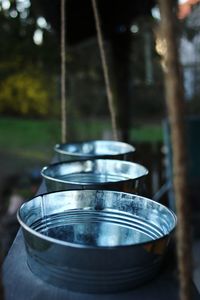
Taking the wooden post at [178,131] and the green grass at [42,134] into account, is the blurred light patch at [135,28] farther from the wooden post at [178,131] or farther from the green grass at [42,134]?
the wooden post at [178,131]

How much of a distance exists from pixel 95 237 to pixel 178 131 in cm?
37

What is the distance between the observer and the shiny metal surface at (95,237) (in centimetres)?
51

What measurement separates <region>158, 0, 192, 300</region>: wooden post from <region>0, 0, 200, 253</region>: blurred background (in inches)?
66.9

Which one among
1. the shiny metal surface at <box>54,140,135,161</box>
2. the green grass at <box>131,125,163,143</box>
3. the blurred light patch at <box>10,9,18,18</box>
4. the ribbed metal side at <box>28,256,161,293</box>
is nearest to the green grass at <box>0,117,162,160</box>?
the green grass at <box>131,125,163,143</box>

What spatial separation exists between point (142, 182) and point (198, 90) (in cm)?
300

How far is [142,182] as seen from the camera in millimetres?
773

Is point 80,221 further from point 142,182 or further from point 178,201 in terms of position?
point 178,201

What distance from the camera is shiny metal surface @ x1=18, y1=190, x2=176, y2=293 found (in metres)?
0.51

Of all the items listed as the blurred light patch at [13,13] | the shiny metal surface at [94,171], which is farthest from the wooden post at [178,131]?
the blurred light patch at [13,13]

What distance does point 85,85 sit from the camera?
407cm

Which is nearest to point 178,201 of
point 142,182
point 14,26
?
point 142,182

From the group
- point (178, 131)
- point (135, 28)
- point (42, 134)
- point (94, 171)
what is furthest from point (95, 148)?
point (42, 134)

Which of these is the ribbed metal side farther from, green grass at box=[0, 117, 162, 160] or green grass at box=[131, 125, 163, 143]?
green grass at box=[131, 125, 163, 143]

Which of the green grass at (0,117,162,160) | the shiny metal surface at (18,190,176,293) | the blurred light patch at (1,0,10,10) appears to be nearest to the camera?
the shiny metal surface at (18,190,176,293)
